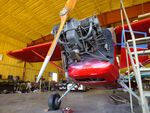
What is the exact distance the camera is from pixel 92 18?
7.37 feet

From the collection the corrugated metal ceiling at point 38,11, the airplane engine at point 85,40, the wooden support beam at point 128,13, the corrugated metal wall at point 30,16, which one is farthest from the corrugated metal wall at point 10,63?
the airplane engine at point 85,40

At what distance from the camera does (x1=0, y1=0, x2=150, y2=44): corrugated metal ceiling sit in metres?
9.07

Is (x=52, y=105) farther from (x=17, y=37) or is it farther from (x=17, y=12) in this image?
(x=17, y=37)

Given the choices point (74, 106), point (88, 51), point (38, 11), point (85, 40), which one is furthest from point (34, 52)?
point (38, 11)

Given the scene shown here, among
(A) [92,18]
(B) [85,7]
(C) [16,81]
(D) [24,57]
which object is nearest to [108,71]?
(A) [92,18]

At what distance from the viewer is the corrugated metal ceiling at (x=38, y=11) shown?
9.07 metres

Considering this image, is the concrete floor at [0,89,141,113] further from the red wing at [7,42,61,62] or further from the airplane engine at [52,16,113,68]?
the red wing at [7,42,61,62]

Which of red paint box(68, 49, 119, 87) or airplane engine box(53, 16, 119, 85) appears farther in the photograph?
red paint box(68, 49, 119, 87)

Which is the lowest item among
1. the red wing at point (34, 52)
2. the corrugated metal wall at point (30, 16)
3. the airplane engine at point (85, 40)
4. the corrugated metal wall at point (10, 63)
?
the airplane engine at point (85, 40)

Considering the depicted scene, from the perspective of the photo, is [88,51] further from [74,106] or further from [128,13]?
[128,13]

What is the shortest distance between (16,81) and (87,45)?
11.5 metres

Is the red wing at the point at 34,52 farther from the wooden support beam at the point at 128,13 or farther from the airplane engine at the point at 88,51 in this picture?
the wooden support beam at the point at 128,13

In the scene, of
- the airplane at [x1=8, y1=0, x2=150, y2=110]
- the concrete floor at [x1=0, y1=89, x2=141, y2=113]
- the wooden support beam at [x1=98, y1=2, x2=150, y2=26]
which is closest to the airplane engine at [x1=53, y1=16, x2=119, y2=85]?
the airplane at [x1=8, y1=0, x2=150, y2=110]

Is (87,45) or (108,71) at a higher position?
(87,45)
